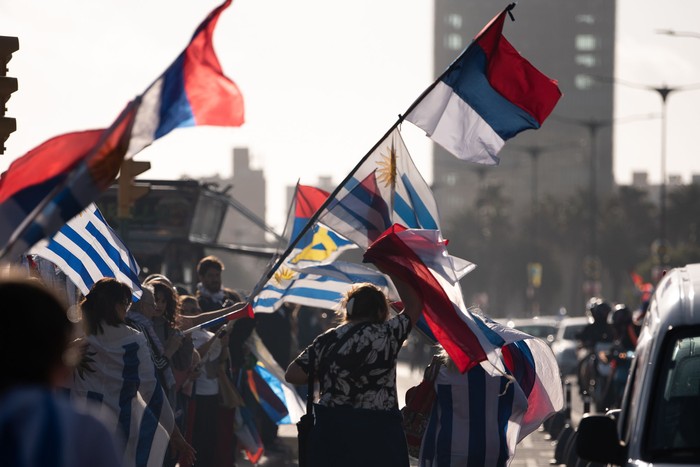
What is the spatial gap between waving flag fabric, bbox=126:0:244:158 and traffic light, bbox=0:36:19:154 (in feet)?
11.6

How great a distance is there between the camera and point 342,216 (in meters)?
9.82

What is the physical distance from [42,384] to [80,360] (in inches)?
188

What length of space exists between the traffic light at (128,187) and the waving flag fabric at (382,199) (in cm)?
529

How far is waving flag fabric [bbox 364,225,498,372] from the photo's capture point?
8.35 meters

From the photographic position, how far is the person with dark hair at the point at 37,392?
344 centimetres

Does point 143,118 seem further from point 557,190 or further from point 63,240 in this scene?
point 557,190

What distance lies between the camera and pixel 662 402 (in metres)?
5.95

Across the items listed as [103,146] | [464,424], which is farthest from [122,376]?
[103,146]

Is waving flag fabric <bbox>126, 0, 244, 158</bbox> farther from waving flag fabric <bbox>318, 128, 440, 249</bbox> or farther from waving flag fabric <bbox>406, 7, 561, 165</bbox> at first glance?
waving flag fabric <bbox>406, 7, 561, 165</bbox>

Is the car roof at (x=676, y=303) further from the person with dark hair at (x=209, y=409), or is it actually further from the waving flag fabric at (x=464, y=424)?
the person with dark hair at (x=209, y=409)

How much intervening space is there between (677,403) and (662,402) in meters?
0.06

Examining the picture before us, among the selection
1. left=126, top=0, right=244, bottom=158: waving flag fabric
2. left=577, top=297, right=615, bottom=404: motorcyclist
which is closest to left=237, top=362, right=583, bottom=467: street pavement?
left=577, top=297, right=615, bottom=404: motorcyclist

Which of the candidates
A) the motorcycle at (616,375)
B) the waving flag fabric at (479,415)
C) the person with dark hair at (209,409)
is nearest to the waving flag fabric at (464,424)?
the waving flag fabric at (479,415)

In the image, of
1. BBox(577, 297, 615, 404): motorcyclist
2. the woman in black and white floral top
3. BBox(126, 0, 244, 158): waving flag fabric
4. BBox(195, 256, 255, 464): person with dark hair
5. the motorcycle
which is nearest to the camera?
BBox(126, 0, 244, 158): waving flag fabric
